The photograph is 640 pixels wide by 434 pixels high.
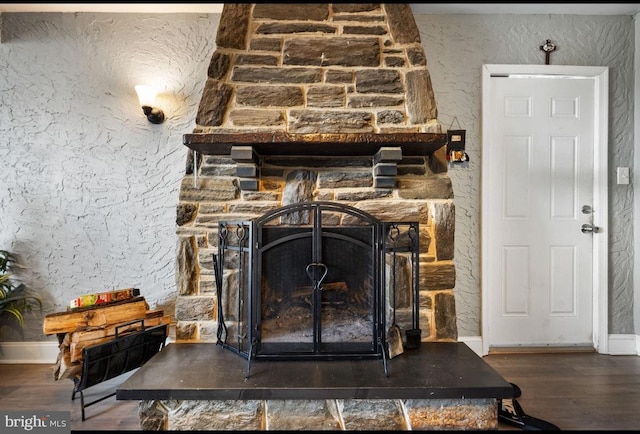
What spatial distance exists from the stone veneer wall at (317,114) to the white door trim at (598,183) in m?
0.93

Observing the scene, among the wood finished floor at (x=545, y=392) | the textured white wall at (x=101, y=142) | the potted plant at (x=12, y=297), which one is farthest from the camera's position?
the textured white wall at (x=101, y=142)

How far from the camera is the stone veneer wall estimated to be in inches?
67.7

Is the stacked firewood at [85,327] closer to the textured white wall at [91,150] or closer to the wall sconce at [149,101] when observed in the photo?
the textured white wall at [91,150]

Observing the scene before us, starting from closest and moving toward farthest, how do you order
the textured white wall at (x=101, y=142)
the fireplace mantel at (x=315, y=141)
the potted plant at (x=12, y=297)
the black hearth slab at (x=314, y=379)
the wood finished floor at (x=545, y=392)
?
the black hearth slab at (x=314, y=379) < the fireplace mantel at (x=315, y=141) < the wood finished floor at (x=545, y=392) < the potted plant at (x=12, y=297) < the textured white wall at (x=101, y=142)

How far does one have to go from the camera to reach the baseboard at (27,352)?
2355 mm

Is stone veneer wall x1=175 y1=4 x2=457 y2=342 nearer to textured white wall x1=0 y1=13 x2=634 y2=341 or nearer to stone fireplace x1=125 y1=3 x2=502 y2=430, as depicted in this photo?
stone fireplace x1=125 y1=3 x2=502 y2=430

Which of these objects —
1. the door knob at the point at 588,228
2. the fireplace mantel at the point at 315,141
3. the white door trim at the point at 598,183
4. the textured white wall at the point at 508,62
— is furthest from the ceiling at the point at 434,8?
the door knob at the point at 588,228

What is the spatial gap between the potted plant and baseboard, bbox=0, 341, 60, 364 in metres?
0.14

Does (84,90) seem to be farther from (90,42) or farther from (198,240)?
(198,240)

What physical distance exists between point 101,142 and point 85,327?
1.37 m

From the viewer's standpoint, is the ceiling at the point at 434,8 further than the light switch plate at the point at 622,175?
No

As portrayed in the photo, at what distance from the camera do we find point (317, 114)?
5.67 ft

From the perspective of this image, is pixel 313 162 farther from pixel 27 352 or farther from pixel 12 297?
pixel 27 352

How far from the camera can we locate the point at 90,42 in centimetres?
243
